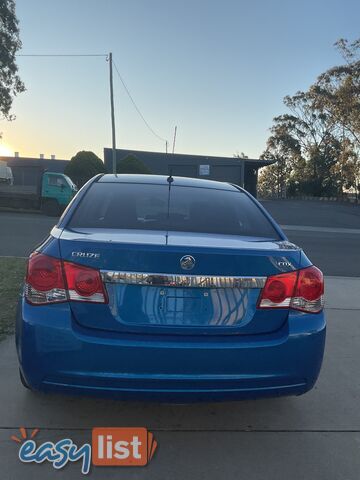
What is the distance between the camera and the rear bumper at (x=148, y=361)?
2.43 metres

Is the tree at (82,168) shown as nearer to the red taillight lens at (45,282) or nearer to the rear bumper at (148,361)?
the red taillight lens at (45,282)

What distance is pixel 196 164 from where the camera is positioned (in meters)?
41.1

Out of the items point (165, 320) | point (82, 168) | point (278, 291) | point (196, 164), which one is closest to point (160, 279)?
point (165, 320)

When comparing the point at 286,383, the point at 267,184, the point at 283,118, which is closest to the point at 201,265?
the point at 286,383

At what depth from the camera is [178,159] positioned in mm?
41531

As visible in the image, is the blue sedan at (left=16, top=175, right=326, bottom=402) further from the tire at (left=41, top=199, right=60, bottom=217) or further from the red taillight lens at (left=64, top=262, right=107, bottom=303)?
the tire at (left=41, top=199, right=60, bottom=217)

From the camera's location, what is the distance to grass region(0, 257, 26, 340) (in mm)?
4641

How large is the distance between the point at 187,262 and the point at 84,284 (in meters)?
0.55

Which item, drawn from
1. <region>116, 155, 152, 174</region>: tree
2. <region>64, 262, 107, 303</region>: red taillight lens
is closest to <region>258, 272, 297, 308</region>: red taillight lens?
<region>64, 262, 107, 303</region>: red taillight lens

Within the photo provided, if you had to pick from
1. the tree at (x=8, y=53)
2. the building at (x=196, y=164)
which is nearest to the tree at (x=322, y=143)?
the building at (x=196, y=164)

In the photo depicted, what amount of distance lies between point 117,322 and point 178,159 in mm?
39778

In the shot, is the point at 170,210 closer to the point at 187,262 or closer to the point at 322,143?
the point at 187,262

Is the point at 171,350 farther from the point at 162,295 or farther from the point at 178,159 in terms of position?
the point at 178,159

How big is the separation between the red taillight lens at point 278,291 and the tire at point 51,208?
18.4 meters
